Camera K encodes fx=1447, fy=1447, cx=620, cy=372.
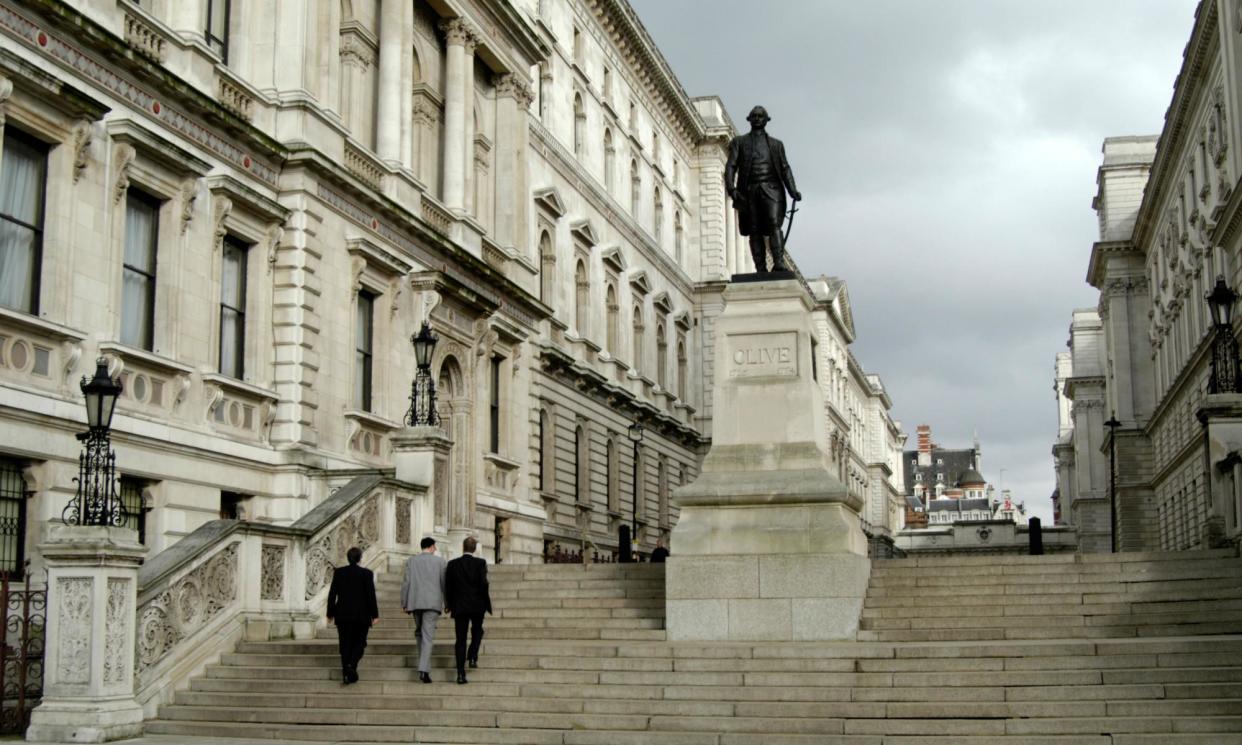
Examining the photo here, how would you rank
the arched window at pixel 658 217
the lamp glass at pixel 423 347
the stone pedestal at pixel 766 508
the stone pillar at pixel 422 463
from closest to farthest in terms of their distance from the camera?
1. the stone pedestal at pixel 766 508
2. the stone pillar at pixel 422 463
3. the lamp glass at pixel 423 347
4. the arched window at pixel 658 217

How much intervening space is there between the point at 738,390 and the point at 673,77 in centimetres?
4330

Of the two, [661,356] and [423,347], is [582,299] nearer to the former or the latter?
[661,356]

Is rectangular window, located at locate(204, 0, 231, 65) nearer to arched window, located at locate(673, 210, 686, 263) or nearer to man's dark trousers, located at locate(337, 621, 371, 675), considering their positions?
man's dark trousers, located at locate(337, 621, 371, 675)

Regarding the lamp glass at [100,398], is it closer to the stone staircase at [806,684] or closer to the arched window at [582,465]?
the stone staircase at [806,684]

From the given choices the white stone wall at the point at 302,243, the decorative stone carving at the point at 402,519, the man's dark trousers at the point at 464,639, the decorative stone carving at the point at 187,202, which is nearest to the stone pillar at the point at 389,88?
the white stone wall at the point at 302,243

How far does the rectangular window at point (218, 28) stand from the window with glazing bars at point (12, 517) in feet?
29.7

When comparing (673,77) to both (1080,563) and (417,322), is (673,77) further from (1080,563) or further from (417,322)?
(1080,563)

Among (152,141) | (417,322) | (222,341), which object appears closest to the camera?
(152,141)

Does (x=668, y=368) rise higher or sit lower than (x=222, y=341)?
A: higher

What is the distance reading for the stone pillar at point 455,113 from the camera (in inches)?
1310

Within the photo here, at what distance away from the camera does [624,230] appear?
52500mm

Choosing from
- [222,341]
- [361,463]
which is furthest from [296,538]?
[361,463]

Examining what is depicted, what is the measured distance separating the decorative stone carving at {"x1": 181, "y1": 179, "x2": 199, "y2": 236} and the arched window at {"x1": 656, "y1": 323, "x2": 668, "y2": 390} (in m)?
34.8

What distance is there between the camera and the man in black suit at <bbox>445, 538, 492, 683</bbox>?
52.0ft
